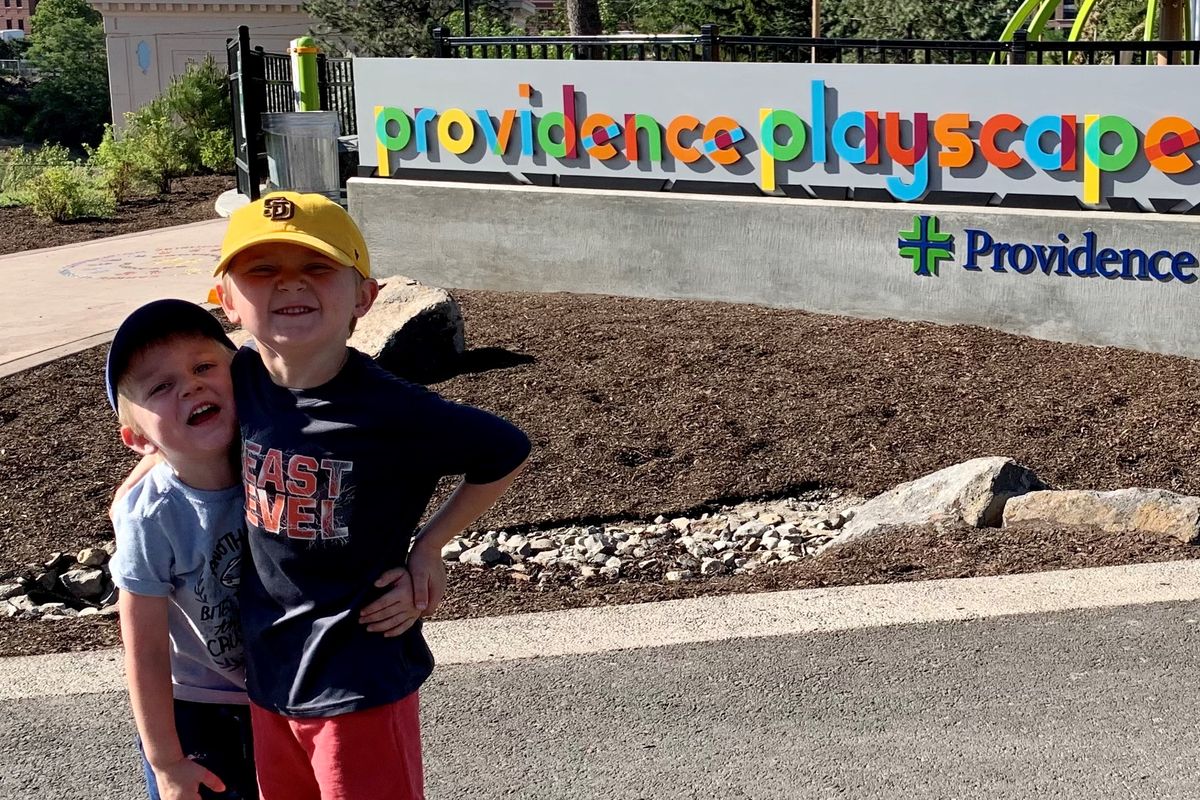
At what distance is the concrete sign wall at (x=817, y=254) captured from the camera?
25.5 feet

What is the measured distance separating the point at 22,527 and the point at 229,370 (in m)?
3.72

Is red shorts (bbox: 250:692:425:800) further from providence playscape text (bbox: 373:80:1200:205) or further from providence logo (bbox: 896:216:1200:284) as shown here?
providence playscape text (bbox: 373:80:1200:205)

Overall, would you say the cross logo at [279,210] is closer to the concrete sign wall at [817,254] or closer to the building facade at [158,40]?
the concrete sign wall at [817,254]

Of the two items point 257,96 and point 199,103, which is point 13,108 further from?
point 257,96

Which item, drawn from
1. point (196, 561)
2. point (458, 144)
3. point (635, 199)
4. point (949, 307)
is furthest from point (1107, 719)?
point (458, 144)

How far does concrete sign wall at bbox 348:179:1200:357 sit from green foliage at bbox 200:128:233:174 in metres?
10.8

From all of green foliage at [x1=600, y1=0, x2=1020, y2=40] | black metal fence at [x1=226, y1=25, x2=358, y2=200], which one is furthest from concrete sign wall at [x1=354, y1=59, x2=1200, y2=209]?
green foliage at [x1=600, y1=0, x2=1020, y2=40]

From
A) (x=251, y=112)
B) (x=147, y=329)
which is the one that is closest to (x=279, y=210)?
(x=147, y=329)

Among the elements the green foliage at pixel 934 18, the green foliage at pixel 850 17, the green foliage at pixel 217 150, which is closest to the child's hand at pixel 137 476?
the green foliage at pixel 217 150

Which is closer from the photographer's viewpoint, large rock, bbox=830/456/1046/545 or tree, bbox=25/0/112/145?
large rock, bbox=830/456/1046/545

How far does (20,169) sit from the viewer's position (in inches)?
738

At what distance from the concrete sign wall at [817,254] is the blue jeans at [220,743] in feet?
21.0

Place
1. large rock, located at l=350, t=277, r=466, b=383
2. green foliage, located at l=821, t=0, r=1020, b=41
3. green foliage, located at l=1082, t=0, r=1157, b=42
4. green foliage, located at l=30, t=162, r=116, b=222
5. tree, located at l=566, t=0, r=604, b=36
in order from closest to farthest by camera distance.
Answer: large rock, located at l=350, t=277, r=466, b=383
green foliage, located at l=30, t=162, r=116, b=222
tree, located at l=566, t=0, r=604, b=36
green foliage, located at l=1082, t=0, r=1157, b=42
green foliage, located at l=821, t=0, r=1020, b=41

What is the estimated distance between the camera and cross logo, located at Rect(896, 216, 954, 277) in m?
8.19
